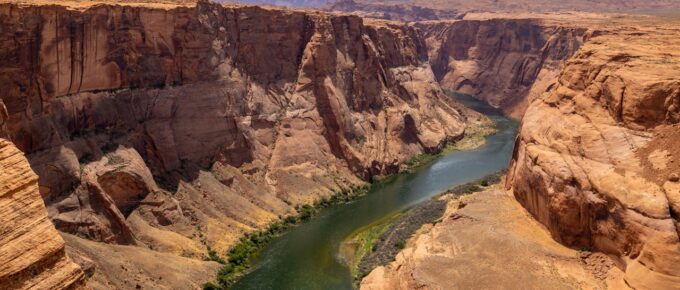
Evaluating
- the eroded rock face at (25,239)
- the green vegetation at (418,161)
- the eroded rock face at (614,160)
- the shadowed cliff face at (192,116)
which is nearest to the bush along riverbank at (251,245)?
the shadowed cliff face at (192,116)

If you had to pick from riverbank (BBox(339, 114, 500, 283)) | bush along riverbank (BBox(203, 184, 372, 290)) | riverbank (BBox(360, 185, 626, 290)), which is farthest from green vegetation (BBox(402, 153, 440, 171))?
riverbank (BBox(360, 185, 626, 290))

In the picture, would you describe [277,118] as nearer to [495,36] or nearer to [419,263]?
[419,263]

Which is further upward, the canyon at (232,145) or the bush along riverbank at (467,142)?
the canyon at (232,145)

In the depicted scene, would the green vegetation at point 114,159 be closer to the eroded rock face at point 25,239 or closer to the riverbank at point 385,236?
the riverbank at point 385,236

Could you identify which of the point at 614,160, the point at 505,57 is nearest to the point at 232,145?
the point at 614,160

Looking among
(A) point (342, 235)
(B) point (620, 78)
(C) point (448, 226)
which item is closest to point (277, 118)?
(A) point (342, 235)

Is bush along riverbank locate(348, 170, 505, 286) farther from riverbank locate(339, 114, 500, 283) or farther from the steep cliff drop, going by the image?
the steep cliff drop
